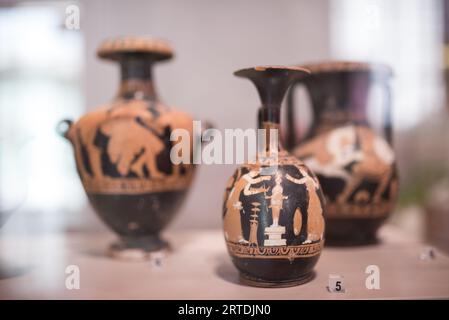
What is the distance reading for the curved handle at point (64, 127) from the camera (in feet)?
3.58

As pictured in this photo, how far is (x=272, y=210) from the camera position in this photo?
32.1 inches


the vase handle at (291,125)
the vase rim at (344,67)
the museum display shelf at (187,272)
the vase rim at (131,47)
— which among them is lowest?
the museum display shelf at (187,272)

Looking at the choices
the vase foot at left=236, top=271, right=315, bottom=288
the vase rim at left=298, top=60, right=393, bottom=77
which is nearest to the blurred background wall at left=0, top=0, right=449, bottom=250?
the vase rim at left=298, top=60, right=393, bottom=77

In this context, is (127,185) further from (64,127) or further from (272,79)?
(272,79)

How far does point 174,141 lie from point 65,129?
268 mm

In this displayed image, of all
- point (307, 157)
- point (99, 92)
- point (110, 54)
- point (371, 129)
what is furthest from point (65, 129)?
point (371, 129)

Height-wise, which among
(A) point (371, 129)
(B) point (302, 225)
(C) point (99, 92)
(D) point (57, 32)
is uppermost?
(D) point (57, 32)

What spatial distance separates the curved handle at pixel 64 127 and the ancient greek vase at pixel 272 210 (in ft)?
1.43

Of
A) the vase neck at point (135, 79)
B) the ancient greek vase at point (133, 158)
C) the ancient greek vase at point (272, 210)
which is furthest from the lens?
the vase neck at point (135, 79)

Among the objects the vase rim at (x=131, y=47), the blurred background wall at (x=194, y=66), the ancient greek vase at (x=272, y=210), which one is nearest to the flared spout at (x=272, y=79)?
the ancient greek vase at (x=272, y=210)

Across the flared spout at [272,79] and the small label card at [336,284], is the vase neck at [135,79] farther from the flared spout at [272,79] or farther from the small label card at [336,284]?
the small label card at [336,284]

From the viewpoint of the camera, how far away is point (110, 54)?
112 cm
